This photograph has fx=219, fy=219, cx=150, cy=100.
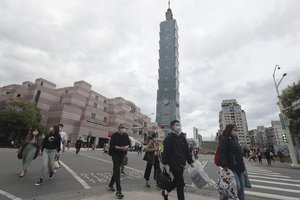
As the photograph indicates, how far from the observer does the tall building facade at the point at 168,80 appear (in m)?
170

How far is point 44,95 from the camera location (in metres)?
59.3

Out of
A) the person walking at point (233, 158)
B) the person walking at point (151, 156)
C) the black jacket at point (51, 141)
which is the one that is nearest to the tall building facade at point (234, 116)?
the person walking at point (151, 156)

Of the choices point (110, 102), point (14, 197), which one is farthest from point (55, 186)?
point (110, 102)

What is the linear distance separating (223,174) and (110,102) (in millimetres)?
77174

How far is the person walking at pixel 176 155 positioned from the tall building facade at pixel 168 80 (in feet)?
529

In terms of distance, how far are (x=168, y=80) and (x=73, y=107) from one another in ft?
395

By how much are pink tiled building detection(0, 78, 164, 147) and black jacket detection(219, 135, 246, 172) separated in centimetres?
5688

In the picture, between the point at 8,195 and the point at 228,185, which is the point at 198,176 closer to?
the point at 228,185

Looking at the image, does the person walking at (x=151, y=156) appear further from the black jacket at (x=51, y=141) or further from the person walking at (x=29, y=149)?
the person walking at (x=29, y=149)

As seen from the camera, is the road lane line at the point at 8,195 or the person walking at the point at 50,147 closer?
the road lane line at the point at 8,195

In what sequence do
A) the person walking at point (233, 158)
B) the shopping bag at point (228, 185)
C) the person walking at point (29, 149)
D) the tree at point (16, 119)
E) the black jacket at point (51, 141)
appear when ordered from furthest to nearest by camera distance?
the tree at point (16, 119), the person walking at point (29, 149), the black jacket at point (51, 141), the person walking at point (233, 158), the shopping bag at point (228, 185)

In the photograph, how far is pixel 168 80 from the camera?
174 metres

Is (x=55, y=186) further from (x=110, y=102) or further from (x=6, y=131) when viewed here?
(x=110, y=102)

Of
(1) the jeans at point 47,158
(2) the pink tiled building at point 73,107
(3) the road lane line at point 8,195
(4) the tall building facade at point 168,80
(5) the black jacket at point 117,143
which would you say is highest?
(4) the tall building facade at point 168,80
